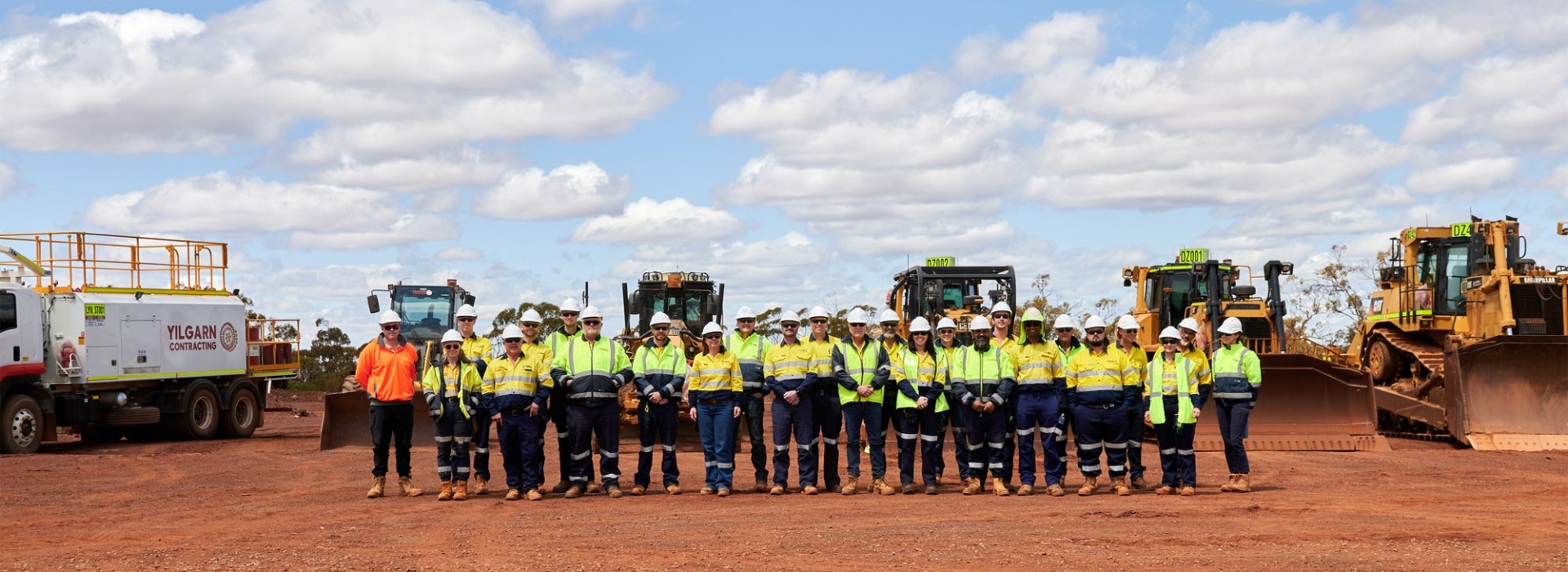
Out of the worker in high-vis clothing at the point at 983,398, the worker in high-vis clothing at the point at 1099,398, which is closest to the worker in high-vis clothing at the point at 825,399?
the worker in high-vis clothing at the point at 983,398

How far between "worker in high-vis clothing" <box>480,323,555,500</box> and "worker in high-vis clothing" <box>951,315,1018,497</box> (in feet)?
11.7

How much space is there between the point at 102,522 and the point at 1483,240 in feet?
57.6

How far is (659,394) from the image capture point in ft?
44.5

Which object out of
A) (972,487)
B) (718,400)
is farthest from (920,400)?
(718,400)

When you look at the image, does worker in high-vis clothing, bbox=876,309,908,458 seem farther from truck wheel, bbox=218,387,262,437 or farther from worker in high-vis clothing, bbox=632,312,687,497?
truck wheel, bbox=218,387,262,437

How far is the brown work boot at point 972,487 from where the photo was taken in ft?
44.8

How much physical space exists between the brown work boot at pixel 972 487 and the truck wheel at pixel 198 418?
15.3 meters

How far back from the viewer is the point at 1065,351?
13.5 m

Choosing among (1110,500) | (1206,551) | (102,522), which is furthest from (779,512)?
(102,522)

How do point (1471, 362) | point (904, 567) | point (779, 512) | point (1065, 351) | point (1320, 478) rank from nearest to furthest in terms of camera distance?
point (904, 567) < point (779, 512) < point (1065, 351) < point (1320, 478) < point (1471, 362)

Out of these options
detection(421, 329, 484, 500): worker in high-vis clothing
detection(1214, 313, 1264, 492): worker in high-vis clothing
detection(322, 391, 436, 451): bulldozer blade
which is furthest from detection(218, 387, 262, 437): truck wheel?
detection(1214, 313, 1264, 492): worker in high-vis clothing

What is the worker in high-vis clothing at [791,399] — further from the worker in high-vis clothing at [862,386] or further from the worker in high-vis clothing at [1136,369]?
the worker in high-vis clothing at [1136,369]

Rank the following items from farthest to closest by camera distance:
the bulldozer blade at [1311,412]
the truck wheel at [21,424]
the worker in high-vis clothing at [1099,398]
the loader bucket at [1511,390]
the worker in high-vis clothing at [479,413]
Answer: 1. the truck wheel at [21,424]
2. the loader bucket at [1511,390]
3. the bulldozer blade at [1311,412]
4. the worker in high-vis clothing at [479,413]
5. the worker in high-vis clothing at [1099,398]

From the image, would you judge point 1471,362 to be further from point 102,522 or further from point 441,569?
point 102,522
